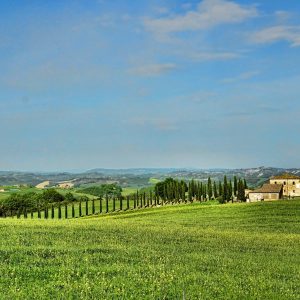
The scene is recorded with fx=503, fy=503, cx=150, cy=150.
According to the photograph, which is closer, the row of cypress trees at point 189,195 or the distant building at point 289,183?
the row of cypress trees at point 189,195

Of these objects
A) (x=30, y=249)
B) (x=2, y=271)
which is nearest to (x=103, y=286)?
(x=2, y=271)

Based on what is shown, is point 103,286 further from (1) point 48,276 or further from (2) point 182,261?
(2) point 182,261

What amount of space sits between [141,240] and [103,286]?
14667 millimetres

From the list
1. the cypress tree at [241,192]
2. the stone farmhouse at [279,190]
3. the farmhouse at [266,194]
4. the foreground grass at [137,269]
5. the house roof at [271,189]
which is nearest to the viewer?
the foreground grass at [137,269]

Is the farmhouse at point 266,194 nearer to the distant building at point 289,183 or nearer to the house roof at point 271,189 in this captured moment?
the house roof at point 271,189

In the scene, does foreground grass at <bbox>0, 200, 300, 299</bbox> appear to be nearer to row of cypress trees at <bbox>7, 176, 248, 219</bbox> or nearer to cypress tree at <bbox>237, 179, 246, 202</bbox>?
row of cypress trees at <bbox>7, 176, 248, 219</bbox>

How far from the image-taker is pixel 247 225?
56.1 m

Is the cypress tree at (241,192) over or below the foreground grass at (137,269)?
below

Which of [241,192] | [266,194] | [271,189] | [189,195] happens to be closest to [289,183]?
[271,189]

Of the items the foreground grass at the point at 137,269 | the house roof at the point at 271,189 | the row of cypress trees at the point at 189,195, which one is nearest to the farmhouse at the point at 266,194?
the house roof at the point at 271,189

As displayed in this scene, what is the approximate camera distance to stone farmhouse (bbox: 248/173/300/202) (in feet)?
453

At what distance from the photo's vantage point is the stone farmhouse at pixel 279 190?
138125mm

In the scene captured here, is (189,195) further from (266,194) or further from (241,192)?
(266,194)

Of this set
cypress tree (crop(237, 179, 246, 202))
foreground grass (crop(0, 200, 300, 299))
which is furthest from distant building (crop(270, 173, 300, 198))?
foreground grass (crop(0, 200, 300, 299))
